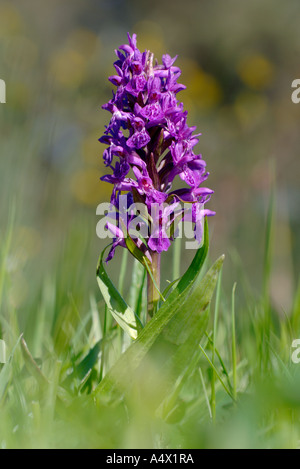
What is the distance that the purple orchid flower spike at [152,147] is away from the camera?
964mm

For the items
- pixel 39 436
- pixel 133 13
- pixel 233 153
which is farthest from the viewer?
pixel 133 13

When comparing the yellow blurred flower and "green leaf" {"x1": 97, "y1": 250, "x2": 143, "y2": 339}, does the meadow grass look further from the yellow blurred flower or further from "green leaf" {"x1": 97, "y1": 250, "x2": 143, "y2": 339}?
the yellow blurred flower

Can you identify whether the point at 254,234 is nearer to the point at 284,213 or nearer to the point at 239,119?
the point at 284,213

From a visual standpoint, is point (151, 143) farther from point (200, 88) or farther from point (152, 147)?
point (200, 88)

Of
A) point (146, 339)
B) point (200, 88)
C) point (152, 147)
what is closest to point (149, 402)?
point (146, 339)

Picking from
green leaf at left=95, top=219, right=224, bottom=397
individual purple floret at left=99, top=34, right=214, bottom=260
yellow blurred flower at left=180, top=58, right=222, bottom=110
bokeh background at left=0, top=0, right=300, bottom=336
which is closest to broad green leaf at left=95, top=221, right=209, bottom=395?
green leaf at left=95, top=219, right=224, bottom=397

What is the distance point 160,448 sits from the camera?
2.39ft

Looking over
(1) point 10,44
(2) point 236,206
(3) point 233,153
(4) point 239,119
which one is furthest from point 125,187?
(3) point 233,153

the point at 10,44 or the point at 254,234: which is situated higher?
the point at 10,44

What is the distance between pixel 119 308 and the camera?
964mm

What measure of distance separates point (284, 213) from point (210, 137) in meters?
0.86

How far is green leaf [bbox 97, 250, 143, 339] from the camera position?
3.15 ft

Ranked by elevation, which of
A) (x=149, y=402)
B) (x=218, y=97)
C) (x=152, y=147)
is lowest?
(x=149, y=402)

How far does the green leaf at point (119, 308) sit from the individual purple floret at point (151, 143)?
0.24 ft
